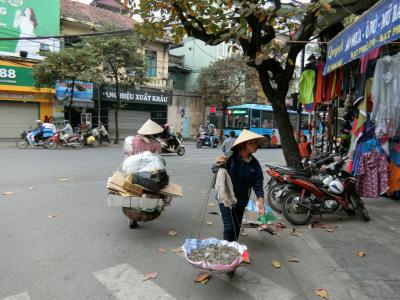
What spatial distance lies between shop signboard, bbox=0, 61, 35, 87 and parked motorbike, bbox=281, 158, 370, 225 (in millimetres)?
19887

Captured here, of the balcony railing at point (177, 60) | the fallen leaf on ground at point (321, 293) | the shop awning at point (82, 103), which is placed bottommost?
the fallen leaf on ground at point (321, 293)

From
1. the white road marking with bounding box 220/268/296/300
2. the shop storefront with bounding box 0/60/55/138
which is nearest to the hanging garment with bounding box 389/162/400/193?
the white road marking with bounding box 220/268/296/300

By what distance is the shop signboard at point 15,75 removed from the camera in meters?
21.0

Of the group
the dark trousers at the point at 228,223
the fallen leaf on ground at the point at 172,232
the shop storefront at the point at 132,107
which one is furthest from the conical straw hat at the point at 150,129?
the shop storefront at the point at 132,107

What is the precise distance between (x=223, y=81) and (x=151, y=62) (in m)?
5.73

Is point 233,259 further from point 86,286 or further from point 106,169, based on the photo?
point 106,169

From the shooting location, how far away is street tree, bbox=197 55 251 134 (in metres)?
28.1

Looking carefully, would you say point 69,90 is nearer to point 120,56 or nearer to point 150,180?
point 120,56

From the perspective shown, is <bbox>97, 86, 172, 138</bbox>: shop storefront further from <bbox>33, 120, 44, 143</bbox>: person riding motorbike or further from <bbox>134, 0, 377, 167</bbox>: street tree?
<bbox>134, 0, 377, 167</bbox>: street tree

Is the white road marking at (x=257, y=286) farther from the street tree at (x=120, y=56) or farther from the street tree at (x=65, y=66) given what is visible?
the street tree at (x=120, y=56)

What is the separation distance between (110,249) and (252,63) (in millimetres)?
4582

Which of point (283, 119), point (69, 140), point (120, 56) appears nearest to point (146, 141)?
point (283, 119)

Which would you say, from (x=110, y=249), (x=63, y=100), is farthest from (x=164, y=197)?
(x=63, y=100)

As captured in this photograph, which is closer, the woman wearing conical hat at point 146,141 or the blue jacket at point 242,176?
the blue jacket at point 242,176
